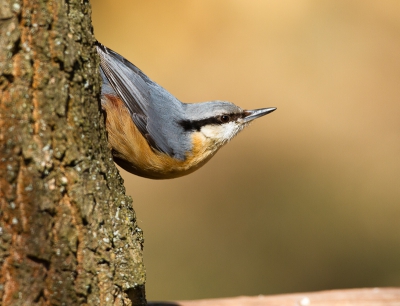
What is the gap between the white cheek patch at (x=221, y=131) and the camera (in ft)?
10.7

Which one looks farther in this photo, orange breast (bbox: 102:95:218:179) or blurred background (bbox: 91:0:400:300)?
blurred background (bbox: 91:0:400:300)

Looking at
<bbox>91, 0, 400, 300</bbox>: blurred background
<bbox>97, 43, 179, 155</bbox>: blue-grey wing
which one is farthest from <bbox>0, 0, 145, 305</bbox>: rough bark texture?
<bbox>91, 0, 400, 300</bbox>: blurred background

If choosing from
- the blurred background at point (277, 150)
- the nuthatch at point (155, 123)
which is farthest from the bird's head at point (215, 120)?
the blurred background at point (277, 150)

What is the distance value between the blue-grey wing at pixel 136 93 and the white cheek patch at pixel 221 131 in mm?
275

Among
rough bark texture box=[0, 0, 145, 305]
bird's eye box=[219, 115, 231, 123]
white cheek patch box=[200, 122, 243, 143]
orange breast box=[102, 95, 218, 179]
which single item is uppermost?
bird's eye box=[219, 115, 231, 123]

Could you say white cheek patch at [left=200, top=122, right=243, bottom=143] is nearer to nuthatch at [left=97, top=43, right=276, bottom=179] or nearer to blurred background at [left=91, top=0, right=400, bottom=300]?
nuthatch at [left=97, top=43, right=276, bottom=179]

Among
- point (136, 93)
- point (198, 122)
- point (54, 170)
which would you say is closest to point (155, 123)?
point (136, 93)

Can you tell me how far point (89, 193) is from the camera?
1890mm

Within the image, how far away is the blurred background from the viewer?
5.19 metres

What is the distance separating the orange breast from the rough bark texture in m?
0.90

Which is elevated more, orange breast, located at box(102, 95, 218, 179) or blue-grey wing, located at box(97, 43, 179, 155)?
blue-grey wing, located at box(97, 43, 179, 155)

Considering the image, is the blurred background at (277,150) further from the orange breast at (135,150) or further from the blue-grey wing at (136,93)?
the blue-grey wing at (136,93)

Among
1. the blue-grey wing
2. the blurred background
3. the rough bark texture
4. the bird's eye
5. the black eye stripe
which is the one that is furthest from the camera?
the blurred background

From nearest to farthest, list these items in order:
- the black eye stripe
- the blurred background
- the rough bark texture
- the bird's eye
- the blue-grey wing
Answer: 1. the rough bark texture
2. the blue-grey wing
3. the black eye stripe
4. the bird's eye
5. the blurred background
